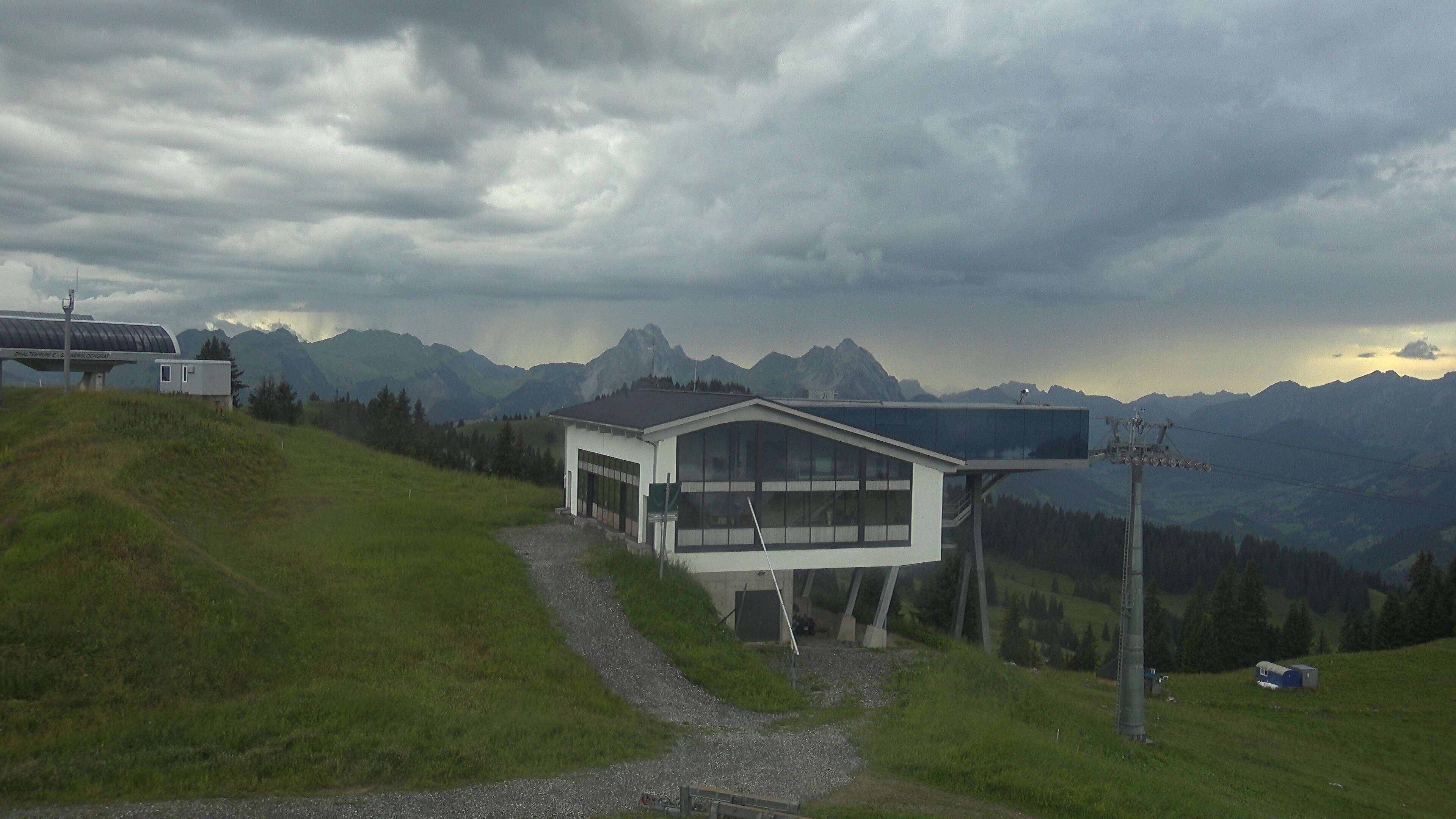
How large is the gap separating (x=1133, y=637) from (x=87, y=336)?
55.4 metres

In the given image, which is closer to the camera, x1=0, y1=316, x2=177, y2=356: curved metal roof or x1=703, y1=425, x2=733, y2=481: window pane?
x1=703, y1=425, x2=733, y2=481: window pane

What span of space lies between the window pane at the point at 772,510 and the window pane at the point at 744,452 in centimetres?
96

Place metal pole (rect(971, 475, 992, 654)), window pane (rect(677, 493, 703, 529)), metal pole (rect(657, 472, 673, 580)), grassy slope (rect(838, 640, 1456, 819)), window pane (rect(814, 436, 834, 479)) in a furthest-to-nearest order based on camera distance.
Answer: metal pole (rect(971, 475, 992, 654)) < window pane (rect(814, 436, 834, 479)) < window pane (rect(677, 493, 703, 529)) < metal pole (rect(657, 472, 673, 580)) < grassy slope (rect(838, 640, 1456, 819))

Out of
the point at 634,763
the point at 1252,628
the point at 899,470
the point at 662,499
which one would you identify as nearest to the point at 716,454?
the point at 662,499

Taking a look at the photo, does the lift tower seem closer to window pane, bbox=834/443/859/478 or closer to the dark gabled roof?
window pane, bbox=834/443/859/478

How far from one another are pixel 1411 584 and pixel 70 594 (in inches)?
4254

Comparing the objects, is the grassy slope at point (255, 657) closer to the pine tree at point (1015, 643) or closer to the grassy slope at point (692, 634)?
the grassy slope at point (692, 634)

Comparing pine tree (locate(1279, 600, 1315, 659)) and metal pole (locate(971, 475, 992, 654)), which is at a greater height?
metal pole (locate(971, 475, 992, 654))

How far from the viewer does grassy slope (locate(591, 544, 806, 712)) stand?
79.3 feet

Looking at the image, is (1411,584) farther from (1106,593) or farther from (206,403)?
(206,403)

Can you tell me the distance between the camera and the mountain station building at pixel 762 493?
32.7 m

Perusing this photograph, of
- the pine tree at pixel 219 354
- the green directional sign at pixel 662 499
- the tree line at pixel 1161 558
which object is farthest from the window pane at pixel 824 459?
the tree line at pixel 1161 558

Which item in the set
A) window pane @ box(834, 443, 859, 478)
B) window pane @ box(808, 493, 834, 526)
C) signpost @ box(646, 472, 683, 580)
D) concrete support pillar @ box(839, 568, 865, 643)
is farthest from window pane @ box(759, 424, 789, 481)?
concrete support pillar @ box(839, 568, 865, 643)

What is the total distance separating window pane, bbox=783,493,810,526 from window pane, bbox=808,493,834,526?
15cm
